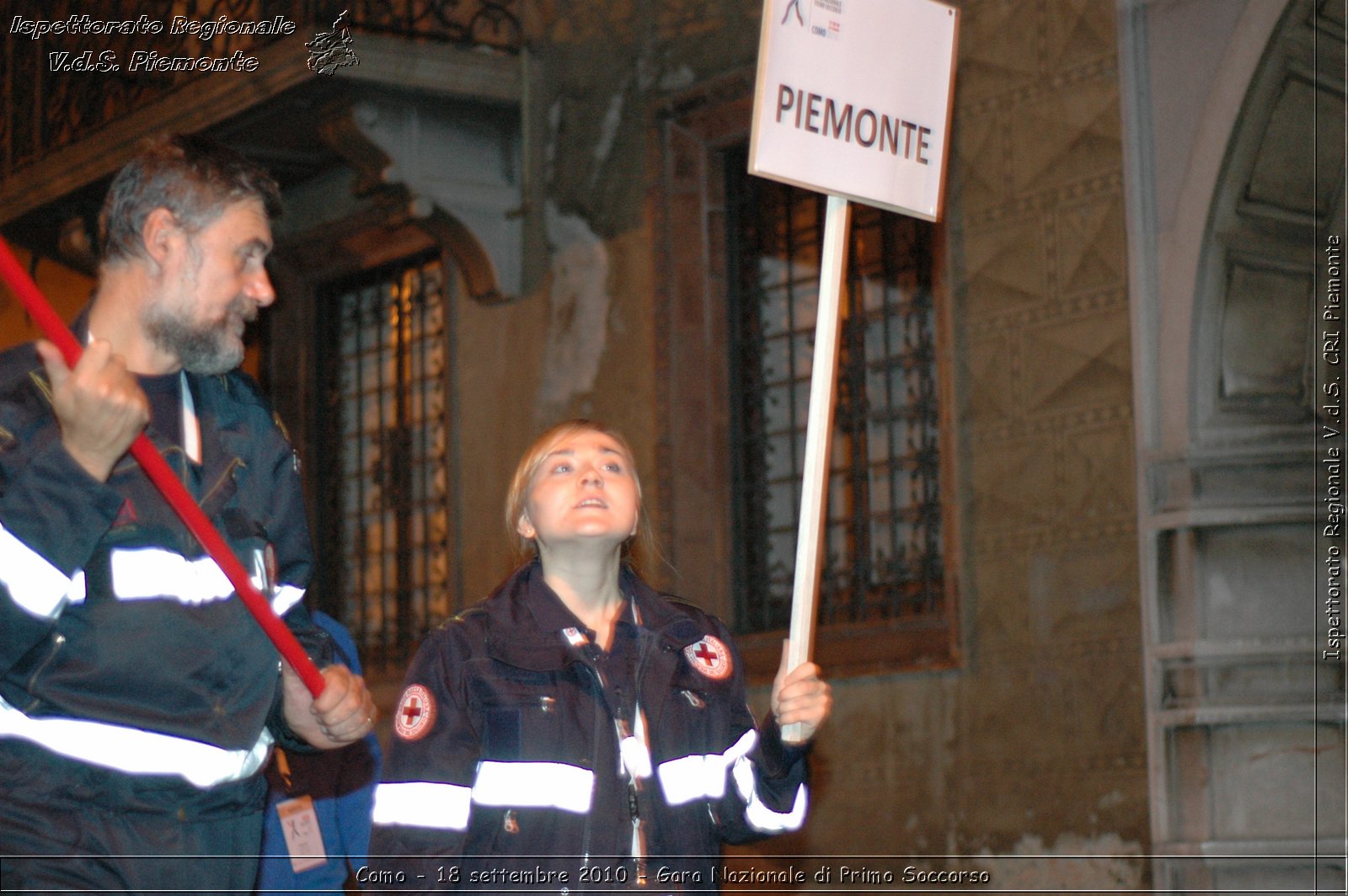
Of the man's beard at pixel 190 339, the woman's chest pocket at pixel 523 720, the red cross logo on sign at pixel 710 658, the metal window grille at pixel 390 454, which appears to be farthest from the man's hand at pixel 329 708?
the metal window grille at pixel 390 454

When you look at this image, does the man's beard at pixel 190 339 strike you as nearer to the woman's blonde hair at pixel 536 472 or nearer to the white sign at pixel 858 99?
the woman's blonde hair at pixel 536 472

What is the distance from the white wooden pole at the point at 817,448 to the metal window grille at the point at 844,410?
4427 mm

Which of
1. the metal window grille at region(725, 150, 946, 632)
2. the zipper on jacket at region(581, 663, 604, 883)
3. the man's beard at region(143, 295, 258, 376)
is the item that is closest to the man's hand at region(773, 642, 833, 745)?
the zipper on jacket at region(581, 663, 604, 883)

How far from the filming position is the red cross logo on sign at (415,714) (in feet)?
10.6

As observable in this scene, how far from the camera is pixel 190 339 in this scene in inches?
120

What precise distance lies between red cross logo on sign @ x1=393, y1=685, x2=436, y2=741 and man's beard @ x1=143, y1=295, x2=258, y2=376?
68 centimetres

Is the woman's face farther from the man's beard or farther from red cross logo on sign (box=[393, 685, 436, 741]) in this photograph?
the man's beard

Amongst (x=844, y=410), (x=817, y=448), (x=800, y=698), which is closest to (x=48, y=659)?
(x=800, y=698)

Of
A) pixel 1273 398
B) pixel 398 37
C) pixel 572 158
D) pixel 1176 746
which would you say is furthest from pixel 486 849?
pixel 398 37

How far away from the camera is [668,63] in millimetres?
9328

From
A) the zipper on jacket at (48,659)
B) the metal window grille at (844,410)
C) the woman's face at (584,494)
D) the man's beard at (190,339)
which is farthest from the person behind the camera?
the metal window grille at (844,410)

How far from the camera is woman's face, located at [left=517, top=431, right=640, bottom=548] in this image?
358 centimetres

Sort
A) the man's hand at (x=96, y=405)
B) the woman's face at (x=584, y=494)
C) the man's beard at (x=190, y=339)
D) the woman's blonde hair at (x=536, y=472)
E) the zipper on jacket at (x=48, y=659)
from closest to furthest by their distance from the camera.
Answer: the man's hand at (x=96, y=405)
the zipper on jacket at (x=48, y=659)
the man's beard at (x=190, y=339)
the woman's face at (x=584, y=494)
the woman's blonde hair at (x=536, y=472)

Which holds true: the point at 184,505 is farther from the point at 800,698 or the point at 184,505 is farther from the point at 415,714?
the point at 800,698
